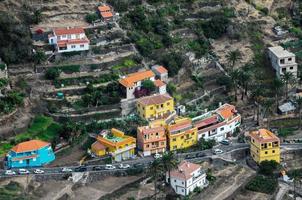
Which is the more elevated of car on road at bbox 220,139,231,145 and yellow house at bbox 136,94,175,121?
yellow house at bbox 136,94,175,121

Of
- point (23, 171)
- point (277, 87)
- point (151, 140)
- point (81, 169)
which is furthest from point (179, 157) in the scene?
point (277, 87)

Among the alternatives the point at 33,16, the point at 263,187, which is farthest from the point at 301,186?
the point at 33,16

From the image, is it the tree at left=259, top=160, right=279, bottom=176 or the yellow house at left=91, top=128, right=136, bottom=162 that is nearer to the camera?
the yellow house at left=91, top=128, right=136, bottom=162

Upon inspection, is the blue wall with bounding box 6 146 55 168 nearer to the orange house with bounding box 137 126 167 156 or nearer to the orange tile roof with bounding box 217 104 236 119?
the orange house with bounding box 137 126 167 156

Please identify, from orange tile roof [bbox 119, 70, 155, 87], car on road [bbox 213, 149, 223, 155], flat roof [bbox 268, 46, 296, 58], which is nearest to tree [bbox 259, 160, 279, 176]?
car on road [bbox 213, 149, 223, 155]

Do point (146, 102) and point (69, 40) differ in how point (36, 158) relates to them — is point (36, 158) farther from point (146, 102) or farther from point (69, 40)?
point (69, 40)

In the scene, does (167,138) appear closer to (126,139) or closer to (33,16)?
(126,139)

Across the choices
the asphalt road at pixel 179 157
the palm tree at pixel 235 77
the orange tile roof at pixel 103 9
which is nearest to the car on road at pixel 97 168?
the asphalt road at pixel 179 157
